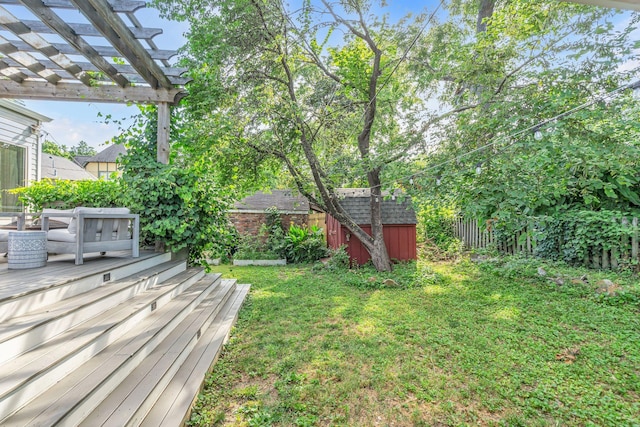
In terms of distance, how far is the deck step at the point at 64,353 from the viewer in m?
1.63

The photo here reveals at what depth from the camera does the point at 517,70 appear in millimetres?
5719

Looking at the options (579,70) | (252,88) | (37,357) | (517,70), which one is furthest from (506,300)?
(252,88)

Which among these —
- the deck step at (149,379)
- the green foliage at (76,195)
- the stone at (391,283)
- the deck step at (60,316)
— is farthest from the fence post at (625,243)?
the green foliage at (76,195)

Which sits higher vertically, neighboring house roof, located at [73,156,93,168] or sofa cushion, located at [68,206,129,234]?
neighboring house roof, located at [73,156,93,168]

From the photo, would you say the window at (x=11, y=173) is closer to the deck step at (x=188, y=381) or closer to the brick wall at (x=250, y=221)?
the brick wall at (x=250, y=221)

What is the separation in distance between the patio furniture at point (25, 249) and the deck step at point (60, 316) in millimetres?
986

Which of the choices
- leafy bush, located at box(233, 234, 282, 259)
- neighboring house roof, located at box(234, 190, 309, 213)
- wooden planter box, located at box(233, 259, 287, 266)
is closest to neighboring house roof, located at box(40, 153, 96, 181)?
neighboring house roof, located at box(234, 190, 309, 213)

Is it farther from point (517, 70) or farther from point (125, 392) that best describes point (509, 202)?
point (125, 392)

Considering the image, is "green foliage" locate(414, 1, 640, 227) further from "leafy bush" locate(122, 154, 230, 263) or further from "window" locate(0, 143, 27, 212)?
"window" locate(0, 143, 27, 212)

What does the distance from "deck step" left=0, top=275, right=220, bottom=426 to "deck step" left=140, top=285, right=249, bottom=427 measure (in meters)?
0.33

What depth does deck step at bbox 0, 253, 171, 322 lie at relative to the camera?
7.49ft

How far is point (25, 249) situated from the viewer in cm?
341

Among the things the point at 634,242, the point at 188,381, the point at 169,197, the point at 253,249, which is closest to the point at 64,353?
the point at 188,381

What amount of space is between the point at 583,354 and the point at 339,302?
338cm
